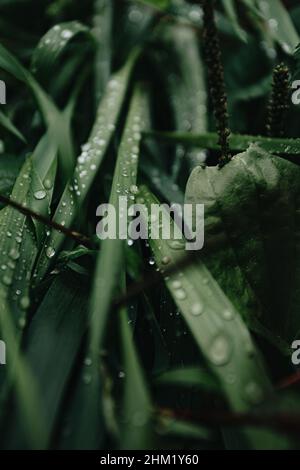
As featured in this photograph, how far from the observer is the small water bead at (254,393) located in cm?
56

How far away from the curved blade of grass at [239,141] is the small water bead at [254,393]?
18.2 inches

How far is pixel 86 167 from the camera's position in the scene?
3.03ft

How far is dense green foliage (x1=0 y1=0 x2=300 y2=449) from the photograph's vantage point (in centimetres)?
58

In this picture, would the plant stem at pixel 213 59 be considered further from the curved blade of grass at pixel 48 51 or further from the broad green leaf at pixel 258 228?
the curved blade of grass at pixel 48 51

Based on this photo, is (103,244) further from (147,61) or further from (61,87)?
(147,61)

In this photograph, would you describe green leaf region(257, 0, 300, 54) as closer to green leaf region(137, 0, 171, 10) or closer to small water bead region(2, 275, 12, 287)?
green leaf region(137, 0, 171, 10)

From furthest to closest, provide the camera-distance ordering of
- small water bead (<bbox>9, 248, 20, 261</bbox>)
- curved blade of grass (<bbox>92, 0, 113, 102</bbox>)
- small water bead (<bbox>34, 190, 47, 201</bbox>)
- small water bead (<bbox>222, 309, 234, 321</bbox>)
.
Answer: curved blade of grass (<bbox>92, 0, 113, 102</bbox>), small water bead (<bbox>34, 190, 47, 201</bbox>), small water bead (<bbox>9, 248, 20, 261</bbox>), small water bead (<bbox>222, 309, 234, 321</bbox>)

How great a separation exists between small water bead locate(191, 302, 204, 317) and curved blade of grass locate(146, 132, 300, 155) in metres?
0.35

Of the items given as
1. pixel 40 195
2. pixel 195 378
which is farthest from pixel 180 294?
pixel 40 195

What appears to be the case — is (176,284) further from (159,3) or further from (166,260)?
(159,3)

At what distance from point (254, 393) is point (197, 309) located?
5.3 inches

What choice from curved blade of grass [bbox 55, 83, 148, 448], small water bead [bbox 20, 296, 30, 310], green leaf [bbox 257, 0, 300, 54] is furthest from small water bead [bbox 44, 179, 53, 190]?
green leaf [bbox 257, 0, 300, 54]

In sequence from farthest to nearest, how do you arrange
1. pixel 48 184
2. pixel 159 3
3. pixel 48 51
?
pixel 159 3 → pixel 48 51 → pixel 48 184

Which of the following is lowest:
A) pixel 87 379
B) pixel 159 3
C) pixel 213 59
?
pixel 87 379
